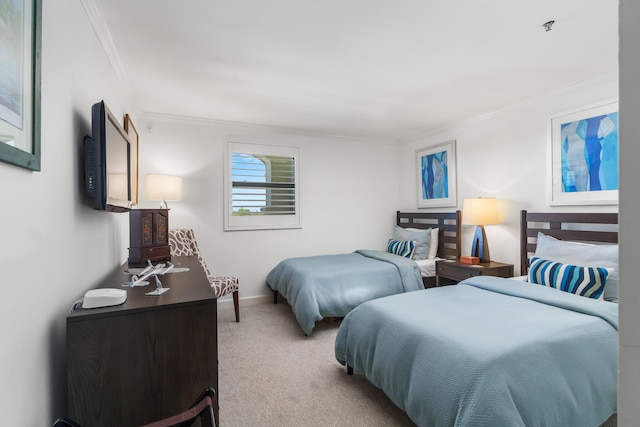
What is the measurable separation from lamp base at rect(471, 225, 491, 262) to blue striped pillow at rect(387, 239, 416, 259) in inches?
29.9

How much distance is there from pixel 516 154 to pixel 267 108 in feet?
8.92

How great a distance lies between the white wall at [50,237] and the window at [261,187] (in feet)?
6.91

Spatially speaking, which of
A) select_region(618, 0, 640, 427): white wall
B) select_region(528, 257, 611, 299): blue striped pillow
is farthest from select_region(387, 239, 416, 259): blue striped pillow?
select_region(618, 0, 640, 427): white wall

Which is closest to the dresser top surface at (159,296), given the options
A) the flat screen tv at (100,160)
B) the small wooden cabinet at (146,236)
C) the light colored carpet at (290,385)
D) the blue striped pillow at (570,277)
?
the small wooden cabinet at (146,236)

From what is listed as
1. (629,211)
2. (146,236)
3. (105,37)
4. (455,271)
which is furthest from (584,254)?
(105,37)

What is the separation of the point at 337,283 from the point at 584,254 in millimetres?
2032

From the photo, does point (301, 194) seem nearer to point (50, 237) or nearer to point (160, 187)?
point (160, 187)

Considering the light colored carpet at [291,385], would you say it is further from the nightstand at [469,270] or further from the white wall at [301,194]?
the nightstand at [469,270]

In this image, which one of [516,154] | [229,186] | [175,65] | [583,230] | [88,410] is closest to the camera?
[88,410]

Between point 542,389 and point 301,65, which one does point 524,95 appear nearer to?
point 301,65

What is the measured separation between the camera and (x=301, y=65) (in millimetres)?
2404

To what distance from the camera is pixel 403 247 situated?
13.6 ft

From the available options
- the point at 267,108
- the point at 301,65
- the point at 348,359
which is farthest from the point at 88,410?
the point at 267,108

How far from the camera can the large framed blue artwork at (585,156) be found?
8.31 ft
